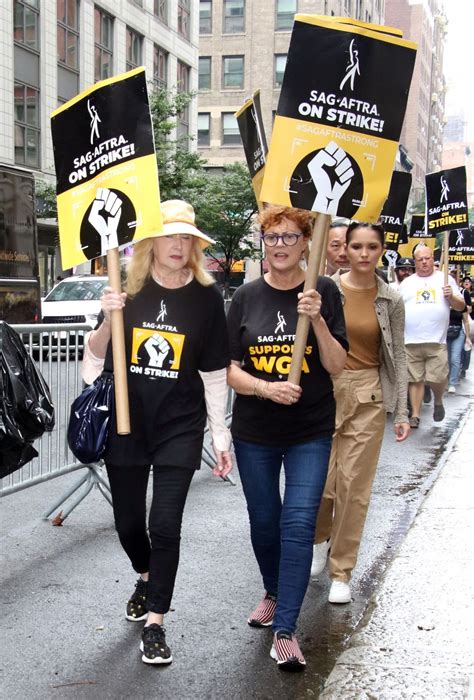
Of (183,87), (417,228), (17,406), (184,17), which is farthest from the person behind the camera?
(184,17)

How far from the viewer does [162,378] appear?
3.95 meters

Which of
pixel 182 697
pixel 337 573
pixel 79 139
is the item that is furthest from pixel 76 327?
pixel 182 697

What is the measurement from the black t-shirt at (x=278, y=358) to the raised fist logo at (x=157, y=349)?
0.34m

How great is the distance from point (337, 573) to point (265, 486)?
92 centimetres

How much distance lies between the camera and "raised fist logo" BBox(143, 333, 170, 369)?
155 inches

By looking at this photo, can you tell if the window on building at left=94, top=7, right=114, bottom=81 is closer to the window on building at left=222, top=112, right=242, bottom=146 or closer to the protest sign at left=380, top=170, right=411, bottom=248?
the window on building at left=222, top=112, right=242, bottom=146

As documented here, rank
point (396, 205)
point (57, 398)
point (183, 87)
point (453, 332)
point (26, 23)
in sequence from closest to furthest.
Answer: point (57, 398) < point (396, 205) < point (453, 332) < point (26, 23) < point (183, 87)

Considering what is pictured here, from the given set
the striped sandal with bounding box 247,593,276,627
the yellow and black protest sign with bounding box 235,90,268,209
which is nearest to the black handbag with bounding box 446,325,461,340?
the yellow and black protest sign with bounding box 235,90,268,209

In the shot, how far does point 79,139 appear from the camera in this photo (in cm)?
420

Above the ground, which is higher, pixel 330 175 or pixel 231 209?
pixel 231 209

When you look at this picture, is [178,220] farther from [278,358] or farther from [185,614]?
[185,614]

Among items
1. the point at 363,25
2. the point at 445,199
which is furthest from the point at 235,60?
the point at 363,25

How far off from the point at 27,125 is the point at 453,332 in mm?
19461

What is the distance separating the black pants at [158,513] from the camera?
3.87m
